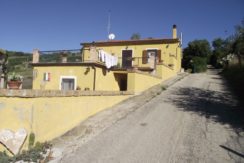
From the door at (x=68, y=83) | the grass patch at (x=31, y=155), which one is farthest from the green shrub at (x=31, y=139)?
the door at (x=68, y=83)

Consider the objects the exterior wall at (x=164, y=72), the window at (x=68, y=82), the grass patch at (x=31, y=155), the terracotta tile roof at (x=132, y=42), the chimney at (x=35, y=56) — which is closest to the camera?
the grass patch at (x=31, y=155)

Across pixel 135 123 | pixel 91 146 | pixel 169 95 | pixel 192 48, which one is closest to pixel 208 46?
pixel 192 48

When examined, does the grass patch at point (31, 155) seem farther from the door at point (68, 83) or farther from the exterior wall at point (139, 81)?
the door at point (68, 83)

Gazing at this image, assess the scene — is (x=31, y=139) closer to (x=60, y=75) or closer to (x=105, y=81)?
(x=105, y=81)

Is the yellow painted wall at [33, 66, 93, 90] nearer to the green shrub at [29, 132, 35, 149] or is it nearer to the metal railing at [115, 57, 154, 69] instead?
the metal railing at [115, 57, 154, 69]

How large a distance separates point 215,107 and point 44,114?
28.2ft

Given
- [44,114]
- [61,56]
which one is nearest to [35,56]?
[61,56]

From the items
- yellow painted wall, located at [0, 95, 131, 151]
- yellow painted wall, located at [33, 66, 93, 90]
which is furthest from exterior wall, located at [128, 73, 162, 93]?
yellow painted wall, located at [0, 95, 131, 151]

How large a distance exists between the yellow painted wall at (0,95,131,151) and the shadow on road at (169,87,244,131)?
5.14 metres

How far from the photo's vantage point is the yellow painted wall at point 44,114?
6703 mm

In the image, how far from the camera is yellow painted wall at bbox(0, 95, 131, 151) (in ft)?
22.0

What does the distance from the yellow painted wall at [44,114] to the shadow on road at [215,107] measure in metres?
5.14

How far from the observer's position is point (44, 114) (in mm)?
7562

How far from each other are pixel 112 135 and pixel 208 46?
38.9 m
